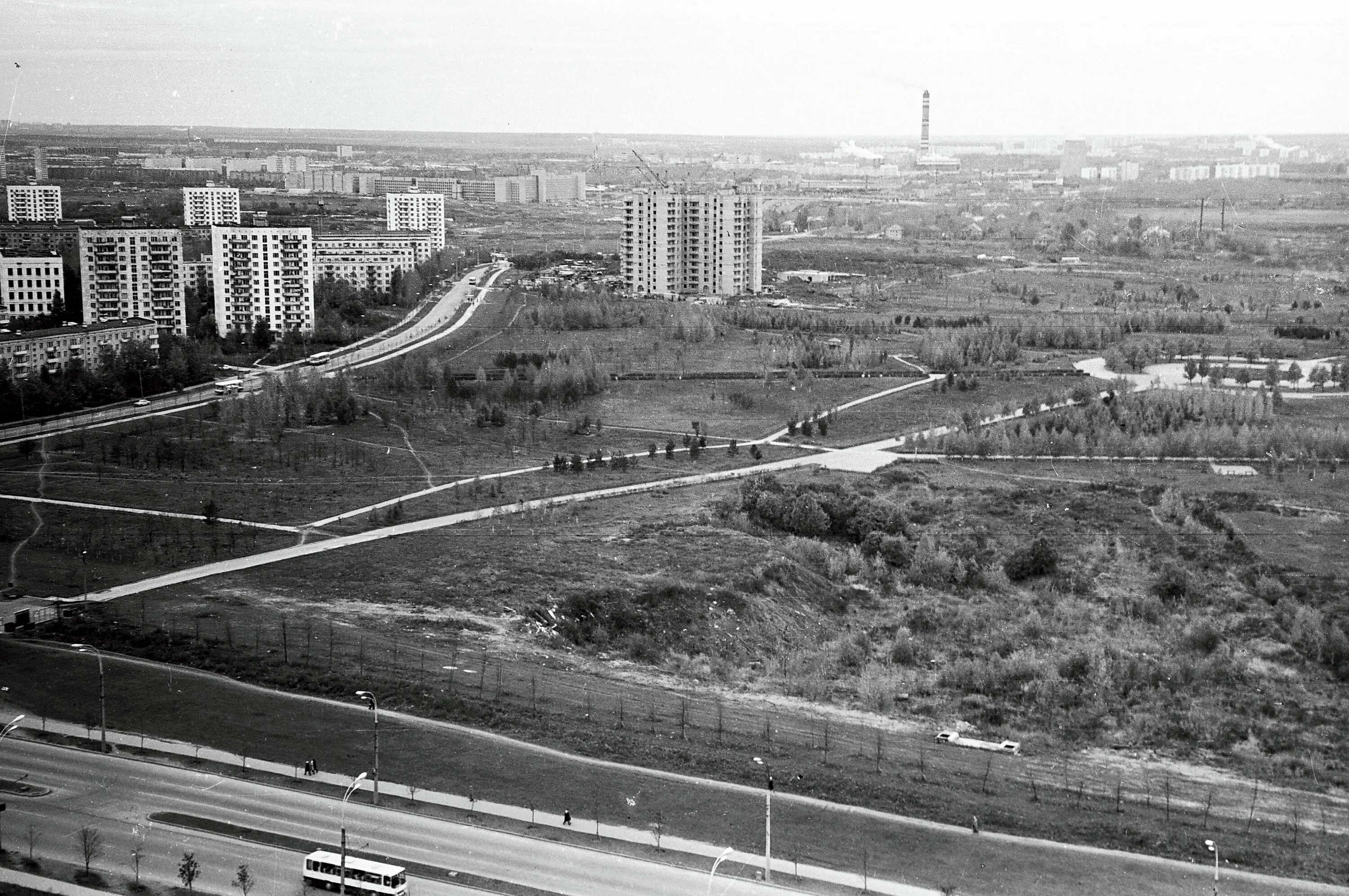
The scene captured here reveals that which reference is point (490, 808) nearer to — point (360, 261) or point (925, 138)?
point (360, 261)

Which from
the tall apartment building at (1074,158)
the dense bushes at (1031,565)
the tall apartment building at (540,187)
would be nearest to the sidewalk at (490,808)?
the dense bushes at (1031,565)

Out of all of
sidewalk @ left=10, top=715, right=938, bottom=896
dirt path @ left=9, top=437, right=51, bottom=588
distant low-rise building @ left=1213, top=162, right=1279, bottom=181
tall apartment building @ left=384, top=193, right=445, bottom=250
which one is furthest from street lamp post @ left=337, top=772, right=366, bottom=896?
distant low-rise building @ left=1213, top=162, right=1279, bottom=181

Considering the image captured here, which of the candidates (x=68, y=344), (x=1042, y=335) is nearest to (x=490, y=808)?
(x=68, y=344)

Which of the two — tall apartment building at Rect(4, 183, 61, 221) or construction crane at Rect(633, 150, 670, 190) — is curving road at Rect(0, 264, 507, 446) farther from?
tall apartment building at Rect(4, 183, 61, 221)

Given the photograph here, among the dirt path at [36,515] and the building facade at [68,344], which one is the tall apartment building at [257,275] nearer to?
the building facade at [68,344]

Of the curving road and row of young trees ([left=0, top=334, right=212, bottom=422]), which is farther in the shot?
row of young trees ([left=0, top=334, right=212, bottom=422])

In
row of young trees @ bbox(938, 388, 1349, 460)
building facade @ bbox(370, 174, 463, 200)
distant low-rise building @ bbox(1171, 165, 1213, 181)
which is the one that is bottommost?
row of young trees @ bbox(938, 388, 1349, 460)
